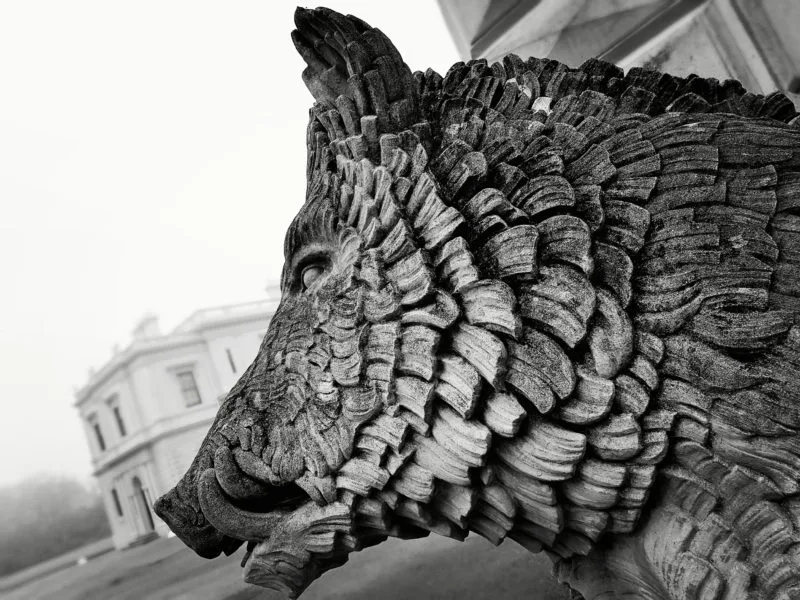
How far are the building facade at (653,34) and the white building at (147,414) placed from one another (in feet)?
4.81

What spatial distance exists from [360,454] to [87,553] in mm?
1919

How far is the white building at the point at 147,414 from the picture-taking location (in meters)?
2.30

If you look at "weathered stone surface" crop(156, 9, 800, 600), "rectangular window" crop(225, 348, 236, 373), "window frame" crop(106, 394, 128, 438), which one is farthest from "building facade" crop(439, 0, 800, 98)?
"window frame" crop(106, 394, 128, 438)

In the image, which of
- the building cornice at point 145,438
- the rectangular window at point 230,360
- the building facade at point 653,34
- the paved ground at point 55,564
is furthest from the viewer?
the rectangular window at point 230,360

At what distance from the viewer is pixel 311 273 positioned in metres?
0.98

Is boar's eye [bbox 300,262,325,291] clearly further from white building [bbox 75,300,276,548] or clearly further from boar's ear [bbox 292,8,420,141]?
white building [bbox 75,300,276,548]

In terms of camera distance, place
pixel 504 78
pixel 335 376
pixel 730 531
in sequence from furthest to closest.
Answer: pixel 504 78, pixel 335 376, pixel 730 531

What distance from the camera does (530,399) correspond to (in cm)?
74

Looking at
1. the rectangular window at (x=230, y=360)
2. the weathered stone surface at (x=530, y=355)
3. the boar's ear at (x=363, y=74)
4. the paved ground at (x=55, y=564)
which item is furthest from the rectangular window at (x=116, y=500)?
the boar's ear at (x=363, y=74)

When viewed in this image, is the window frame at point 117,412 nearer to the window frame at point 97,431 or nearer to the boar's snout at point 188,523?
the window frame at point 97,431

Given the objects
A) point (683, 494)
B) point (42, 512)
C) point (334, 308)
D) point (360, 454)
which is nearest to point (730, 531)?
point (683, 494)

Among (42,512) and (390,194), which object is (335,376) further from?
(42,512)

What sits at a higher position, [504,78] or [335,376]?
[504,78]

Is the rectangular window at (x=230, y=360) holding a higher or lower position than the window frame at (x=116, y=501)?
higher
